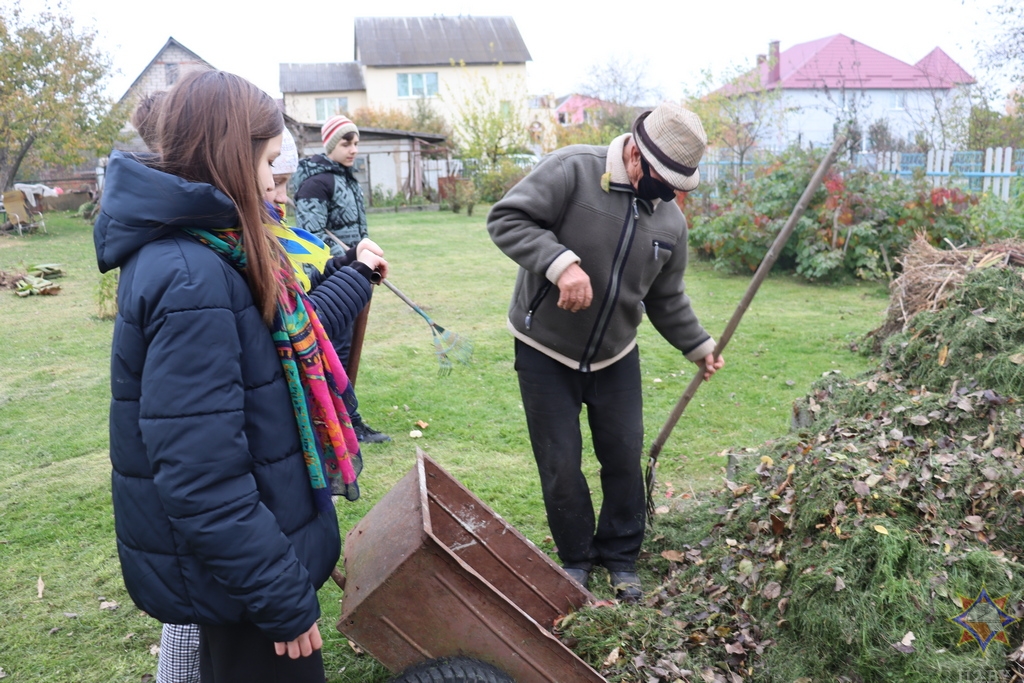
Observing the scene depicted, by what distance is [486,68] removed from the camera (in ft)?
147

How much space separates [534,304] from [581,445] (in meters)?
0.65

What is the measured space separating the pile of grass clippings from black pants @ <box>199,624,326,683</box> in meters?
1.15

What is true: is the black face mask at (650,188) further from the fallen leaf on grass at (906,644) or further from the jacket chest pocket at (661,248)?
the fallen leaf on grass at (906,644)

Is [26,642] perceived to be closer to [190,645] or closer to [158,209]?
[190,645]

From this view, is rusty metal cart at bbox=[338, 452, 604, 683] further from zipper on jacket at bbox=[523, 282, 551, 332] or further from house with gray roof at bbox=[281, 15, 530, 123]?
house with gray roof at bbox=[281, 15, 530, 123]

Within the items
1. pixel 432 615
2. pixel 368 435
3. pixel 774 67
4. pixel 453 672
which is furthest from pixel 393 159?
pixel 453 672

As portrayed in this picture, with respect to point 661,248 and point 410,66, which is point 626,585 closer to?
point 661,248

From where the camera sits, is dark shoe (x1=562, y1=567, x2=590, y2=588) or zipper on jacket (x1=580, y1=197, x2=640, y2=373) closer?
zipper on jacket (x1=580, y1=197, x2=640, y2=373)

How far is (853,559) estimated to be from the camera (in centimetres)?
273

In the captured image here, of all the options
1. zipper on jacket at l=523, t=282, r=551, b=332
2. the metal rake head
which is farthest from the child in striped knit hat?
zipper on jacket at l=523, t=282, r=551, b=332

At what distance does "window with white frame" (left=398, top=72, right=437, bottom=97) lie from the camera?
4466cm

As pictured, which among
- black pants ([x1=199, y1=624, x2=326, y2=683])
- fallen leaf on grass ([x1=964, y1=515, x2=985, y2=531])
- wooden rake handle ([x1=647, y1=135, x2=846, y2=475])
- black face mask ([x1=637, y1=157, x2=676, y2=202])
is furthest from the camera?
wooden rake handle ([x1=647, y1=135, x2=846, y2=475])

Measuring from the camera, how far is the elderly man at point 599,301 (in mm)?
2941

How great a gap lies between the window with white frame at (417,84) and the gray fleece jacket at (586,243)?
143 ft
